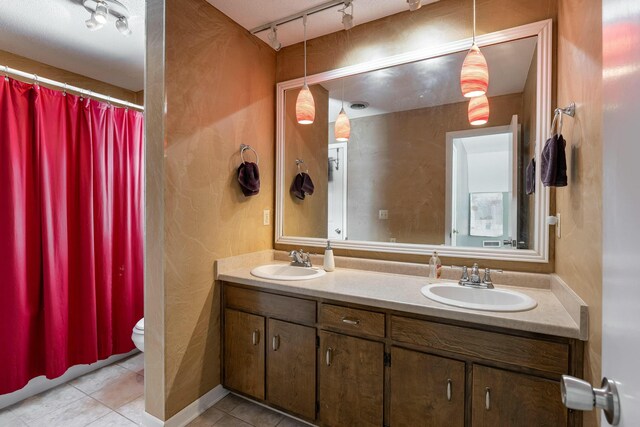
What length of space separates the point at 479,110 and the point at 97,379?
3217mm

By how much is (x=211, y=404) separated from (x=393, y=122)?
2199 mm

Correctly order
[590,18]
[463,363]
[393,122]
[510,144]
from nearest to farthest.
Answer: [590,18]
[463,363]
[510,144]
[393,122]

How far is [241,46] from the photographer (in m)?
2.20

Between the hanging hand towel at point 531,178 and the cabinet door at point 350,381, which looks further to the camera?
the hanging hand towel at point 531,178

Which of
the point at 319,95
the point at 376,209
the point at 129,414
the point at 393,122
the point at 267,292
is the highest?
the point at 319,95

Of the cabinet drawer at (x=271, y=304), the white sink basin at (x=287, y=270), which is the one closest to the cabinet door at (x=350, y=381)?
the cabinet drawer at (x=271, y=304)

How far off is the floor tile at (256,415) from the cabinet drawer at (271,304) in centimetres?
63

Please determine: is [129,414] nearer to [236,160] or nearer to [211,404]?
[211,404]

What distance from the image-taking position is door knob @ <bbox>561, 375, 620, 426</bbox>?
0.48 m

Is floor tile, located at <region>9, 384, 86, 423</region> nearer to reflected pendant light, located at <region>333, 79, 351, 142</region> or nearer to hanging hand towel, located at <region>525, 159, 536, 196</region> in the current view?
reflected pendant light, located at <region>333, 79, 351, 142</region>

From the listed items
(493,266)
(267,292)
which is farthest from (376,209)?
(267,292)

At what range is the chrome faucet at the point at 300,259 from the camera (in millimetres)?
2219

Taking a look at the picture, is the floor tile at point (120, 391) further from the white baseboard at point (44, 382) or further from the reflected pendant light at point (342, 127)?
the reflected pendant light at point (342, 127)

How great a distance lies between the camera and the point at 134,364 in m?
2.57
